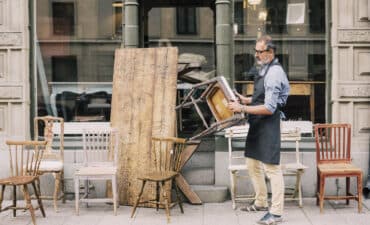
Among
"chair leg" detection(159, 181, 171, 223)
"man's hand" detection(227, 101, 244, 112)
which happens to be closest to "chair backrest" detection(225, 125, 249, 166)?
"chair leg" detection(159, 181, 171, 223)

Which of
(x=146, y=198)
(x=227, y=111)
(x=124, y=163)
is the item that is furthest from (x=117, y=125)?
(x=227, y=111)

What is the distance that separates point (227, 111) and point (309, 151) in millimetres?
1730

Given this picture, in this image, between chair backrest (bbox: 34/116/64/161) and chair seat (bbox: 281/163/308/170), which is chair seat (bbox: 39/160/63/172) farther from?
chair seat (bbox: 281/163/308/170)

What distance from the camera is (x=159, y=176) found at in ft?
25.4

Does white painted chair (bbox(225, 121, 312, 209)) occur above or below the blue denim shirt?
below

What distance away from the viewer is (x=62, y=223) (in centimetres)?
775

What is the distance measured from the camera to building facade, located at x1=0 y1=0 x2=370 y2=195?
894 centimetres

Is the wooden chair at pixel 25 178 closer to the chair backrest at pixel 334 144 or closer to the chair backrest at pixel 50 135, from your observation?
the chair backrest at pixel 50 135

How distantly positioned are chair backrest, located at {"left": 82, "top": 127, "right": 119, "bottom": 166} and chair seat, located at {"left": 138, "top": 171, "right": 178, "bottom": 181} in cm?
66

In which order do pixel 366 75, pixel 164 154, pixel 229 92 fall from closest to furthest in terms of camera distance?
1. pixel 229 92
2. pixel 164 154
3. pixel 366 75

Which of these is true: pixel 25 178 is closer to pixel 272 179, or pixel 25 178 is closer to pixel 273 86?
pixel 272 179

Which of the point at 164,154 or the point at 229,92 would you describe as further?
the point at 164,154

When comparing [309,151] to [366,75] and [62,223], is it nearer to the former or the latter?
[366,75]

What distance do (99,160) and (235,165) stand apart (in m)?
1.81
